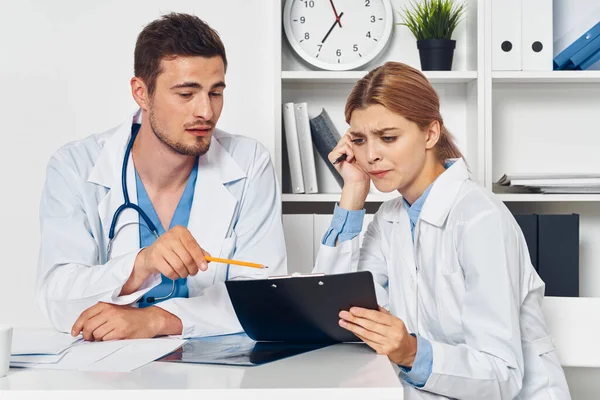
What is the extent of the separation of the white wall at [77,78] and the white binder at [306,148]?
0.73ft

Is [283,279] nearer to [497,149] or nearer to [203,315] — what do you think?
[203,315]

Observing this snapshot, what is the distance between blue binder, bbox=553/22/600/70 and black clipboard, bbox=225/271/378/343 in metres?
1.37

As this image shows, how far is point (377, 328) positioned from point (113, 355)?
43 centimetres

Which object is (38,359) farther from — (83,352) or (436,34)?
(436,34)

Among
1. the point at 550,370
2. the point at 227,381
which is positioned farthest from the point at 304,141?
the point at 227,381

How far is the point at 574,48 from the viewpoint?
228 cm

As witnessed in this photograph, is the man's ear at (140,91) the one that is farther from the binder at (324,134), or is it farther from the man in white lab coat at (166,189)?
the binder at (324,134)

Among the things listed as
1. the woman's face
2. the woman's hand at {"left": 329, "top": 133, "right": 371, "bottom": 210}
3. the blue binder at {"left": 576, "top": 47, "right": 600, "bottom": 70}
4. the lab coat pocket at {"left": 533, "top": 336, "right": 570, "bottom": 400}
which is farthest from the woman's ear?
the blue binder at {"left": 576, "top": 47, "right": 600, "bottom": 70}

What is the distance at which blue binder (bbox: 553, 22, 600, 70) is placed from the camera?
7.20 feet

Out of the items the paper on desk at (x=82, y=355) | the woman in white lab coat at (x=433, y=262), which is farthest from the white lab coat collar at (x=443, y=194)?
the paper on desk at (x=82, y=355)

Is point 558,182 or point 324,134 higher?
point 324,134

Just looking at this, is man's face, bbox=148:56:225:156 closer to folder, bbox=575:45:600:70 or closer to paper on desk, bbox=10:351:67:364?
paper on desk, bbox=10:351:67:364

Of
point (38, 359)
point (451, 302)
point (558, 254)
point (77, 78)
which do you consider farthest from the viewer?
point (77, 78)

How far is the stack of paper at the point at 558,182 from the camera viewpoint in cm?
225
